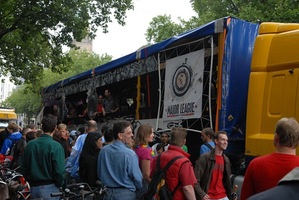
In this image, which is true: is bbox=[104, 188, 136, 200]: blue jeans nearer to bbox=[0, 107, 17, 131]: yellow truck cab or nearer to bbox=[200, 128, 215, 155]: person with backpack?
bbox=[200, 128, 215, 155]: person with backpack

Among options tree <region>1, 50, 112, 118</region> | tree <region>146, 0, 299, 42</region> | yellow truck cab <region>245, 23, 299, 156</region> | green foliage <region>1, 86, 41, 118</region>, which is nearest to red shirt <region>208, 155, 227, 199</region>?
yellow truck cab <region>245, 23, 299, 156</region>

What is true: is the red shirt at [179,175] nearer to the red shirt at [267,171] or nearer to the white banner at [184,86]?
the red shirt at [267,171]

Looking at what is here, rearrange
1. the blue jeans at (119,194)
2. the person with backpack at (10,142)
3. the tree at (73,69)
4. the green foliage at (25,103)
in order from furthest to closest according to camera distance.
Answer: the green foliage at (25,103), the tree at (73,69), the person with backpack at (10,142), the blue jeans at (119,194)

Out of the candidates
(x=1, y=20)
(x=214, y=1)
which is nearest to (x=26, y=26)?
(x=1, y=20)

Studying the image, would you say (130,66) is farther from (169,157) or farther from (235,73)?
(169,157)

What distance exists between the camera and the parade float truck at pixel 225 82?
5.65 meters

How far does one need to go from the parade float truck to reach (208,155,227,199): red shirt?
0.61 metres

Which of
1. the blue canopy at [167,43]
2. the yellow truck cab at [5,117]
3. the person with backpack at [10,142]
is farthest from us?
the yellow truck cab at [5,117]

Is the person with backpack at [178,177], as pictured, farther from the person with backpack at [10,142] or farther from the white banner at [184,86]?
the person with backpack at [10,142]

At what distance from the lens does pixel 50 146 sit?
206 inches

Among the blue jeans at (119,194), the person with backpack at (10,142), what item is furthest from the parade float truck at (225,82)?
the person with backpack at (10,142)

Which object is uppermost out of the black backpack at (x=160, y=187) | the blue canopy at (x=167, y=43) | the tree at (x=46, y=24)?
the tree at (x=46, y=24)

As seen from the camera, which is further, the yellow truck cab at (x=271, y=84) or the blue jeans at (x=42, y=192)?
the yellow truck cab at (x=271, y=84)

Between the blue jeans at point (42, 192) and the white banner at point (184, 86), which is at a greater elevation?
the white banner at point (184, 86)
